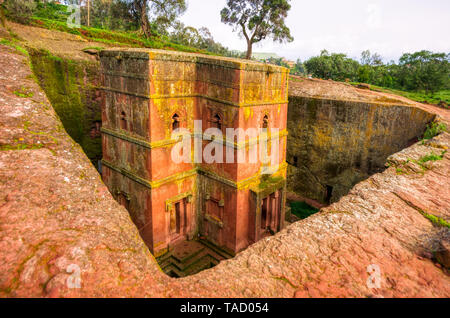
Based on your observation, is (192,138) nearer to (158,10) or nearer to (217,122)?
(217,122)

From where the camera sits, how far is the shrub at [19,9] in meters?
14.3

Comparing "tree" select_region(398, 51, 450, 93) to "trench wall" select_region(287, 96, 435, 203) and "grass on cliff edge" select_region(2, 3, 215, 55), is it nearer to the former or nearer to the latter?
"trench wall" select_region(287, 96, 435, 203)

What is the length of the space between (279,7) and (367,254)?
2445cm

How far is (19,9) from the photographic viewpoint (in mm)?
14633

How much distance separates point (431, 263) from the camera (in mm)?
3043

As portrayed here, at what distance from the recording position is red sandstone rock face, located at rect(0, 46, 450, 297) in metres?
2.35

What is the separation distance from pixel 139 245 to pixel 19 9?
17.4 metres

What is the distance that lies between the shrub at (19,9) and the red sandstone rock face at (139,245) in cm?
1403

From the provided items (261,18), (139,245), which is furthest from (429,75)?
(139,245)

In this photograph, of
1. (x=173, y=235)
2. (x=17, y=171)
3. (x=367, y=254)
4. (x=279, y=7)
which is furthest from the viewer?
(x=279, y=7)
